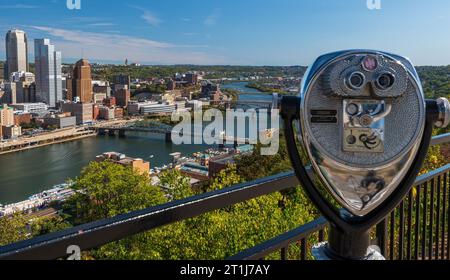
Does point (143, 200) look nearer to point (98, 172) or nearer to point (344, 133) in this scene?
point (98, 172)

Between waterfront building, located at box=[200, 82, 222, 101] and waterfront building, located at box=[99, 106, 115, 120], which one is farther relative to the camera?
waterfront building, located at box=[99, 106, 115, 120]

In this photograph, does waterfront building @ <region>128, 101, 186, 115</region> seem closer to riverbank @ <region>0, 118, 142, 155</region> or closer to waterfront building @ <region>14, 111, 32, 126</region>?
riverbank @ <region>0, 118, 142, 155</region>

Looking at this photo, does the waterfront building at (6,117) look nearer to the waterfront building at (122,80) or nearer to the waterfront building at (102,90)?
the waterfront building at (102,90)

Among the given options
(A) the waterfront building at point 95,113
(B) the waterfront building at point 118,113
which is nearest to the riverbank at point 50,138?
(A) the waterfront building at point 95,113

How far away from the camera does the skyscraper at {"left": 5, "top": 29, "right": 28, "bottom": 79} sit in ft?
110

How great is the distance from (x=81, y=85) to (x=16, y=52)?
5.64m

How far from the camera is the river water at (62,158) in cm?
1751

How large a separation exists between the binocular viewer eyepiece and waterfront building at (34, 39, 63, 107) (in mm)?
34529

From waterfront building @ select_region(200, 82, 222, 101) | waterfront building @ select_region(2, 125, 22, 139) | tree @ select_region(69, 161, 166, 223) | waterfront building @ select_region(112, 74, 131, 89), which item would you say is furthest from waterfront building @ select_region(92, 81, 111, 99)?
tree @ select_region(69, 161, 166, 223)

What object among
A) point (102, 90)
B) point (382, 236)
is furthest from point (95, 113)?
point (382, 236)

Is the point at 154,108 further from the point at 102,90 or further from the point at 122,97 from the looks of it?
the point at 102,90

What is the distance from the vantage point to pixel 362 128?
65 cm

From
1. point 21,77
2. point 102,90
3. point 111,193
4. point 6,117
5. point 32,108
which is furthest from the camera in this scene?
point 102,90

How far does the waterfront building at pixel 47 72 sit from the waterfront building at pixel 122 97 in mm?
4908
